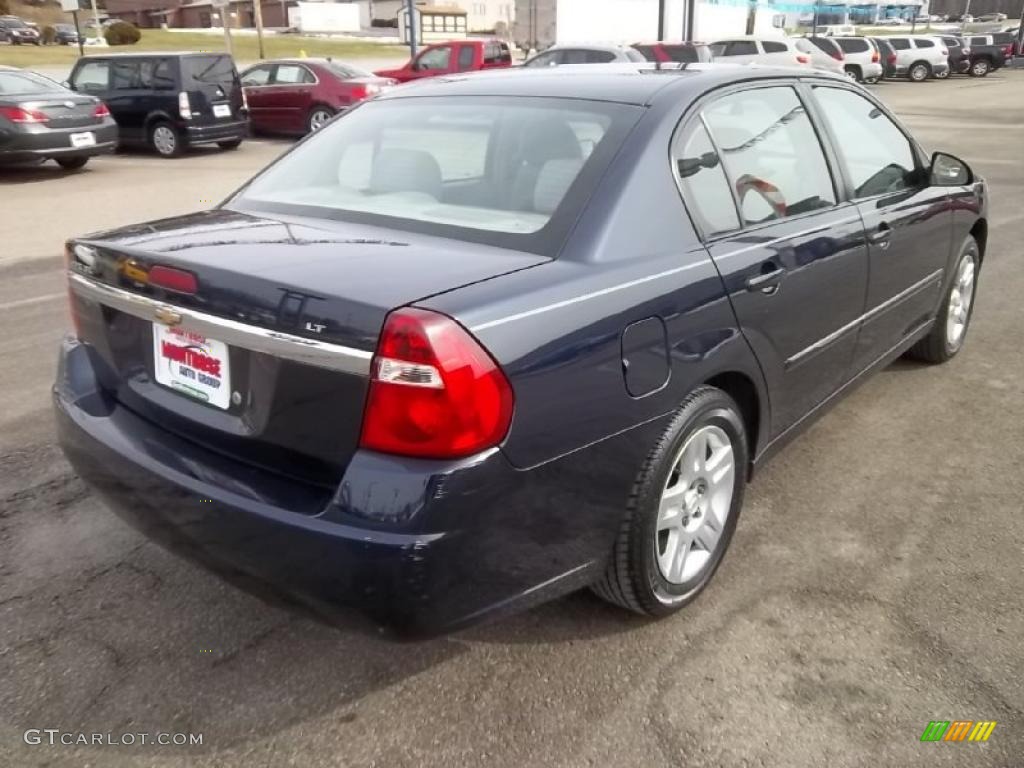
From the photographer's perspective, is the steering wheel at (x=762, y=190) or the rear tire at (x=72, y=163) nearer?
the steering wheel at (x=762, y=190)

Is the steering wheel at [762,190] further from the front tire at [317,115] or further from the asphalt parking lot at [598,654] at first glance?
the front tire at [317,115]

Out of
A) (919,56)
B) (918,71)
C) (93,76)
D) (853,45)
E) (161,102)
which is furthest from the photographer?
(918,71)

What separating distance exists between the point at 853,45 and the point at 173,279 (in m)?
33.8

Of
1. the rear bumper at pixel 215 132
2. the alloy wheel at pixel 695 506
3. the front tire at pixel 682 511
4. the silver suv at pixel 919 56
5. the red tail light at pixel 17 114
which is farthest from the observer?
the silver suv at pixel 919 56

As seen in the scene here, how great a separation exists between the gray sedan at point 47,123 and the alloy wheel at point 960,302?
11199 mm

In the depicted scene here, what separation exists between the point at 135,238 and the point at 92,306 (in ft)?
0.82

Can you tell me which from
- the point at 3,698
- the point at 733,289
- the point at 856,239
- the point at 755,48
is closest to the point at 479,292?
the point at 733,289

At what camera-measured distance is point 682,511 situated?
8.98 feet

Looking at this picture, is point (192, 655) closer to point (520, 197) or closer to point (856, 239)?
point (520, 197)

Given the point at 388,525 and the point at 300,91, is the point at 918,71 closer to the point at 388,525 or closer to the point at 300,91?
the point at 300,91

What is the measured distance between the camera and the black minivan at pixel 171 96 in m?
14.5

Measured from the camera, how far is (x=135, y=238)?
2.63m

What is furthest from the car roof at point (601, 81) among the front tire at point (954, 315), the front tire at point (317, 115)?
the front tire at point (317, 115)

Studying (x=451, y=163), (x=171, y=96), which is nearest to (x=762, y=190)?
(x=451, y=163)
